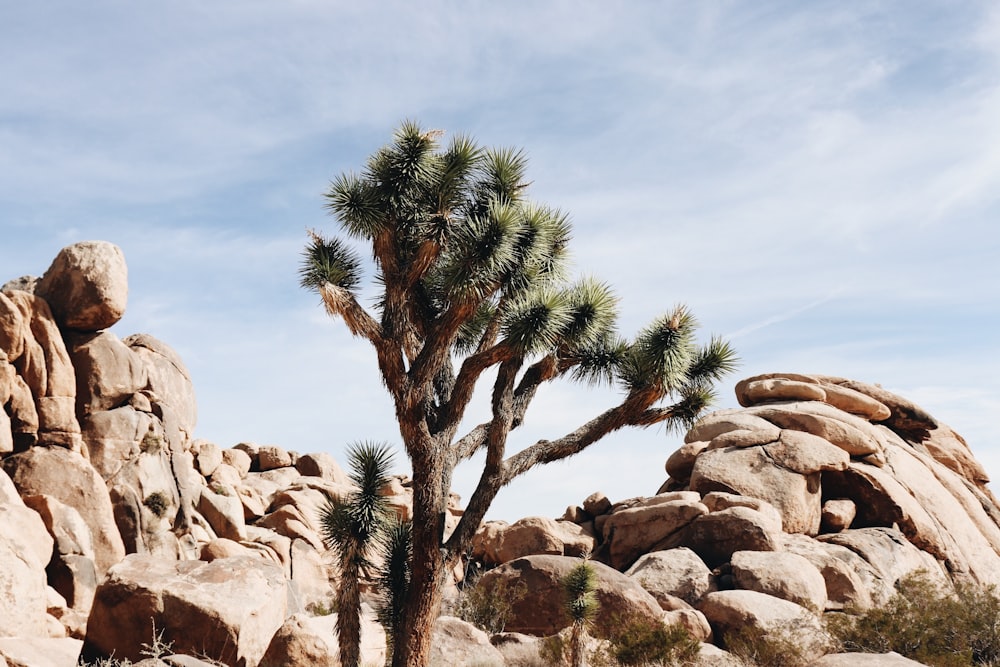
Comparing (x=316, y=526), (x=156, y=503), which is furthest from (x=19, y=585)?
(x=316, y=526)

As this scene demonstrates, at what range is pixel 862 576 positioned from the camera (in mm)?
21922

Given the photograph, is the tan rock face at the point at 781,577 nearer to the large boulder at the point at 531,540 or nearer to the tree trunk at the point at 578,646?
the large boulder at the point at 531,540

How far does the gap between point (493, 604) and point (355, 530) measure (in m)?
4.96

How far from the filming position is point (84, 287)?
2353 cm

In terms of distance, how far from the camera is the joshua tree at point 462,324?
15383 mm

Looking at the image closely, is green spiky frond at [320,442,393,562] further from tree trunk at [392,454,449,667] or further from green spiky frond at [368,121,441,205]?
green spiky frond at [368,121,441,205]

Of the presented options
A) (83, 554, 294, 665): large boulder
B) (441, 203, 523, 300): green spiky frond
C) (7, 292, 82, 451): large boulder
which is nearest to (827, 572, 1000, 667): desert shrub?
(441, 203, 523, 300): green spiky frond

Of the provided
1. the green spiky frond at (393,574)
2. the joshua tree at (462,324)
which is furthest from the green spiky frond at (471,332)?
the green spiky frond at (393,574)

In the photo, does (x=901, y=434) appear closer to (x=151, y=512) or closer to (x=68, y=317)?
(x=151, y=512)

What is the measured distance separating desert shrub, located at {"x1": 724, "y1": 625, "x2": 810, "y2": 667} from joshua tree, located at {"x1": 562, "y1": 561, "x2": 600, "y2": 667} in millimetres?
2755

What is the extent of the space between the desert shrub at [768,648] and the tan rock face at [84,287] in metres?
16.7

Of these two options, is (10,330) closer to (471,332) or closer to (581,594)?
(471,332)

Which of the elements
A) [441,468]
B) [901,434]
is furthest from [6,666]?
[901,434]

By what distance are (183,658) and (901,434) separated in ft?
87.1
